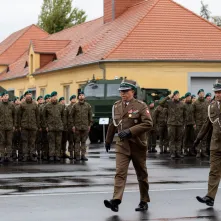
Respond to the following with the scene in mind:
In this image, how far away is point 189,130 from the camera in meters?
25.2

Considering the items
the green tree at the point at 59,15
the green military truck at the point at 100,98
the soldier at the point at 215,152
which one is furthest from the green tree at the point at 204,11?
the soldier at the point at 215,152

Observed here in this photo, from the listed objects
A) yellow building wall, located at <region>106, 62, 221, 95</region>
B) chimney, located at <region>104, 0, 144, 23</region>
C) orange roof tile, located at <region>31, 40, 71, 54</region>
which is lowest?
yellow building wall, located at <region>106, 62, 221, 95</region>

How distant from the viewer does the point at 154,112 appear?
2673 centimetres

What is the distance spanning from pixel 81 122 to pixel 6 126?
203cm

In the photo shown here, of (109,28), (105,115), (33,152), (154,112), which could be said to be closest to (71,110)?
(33,152)

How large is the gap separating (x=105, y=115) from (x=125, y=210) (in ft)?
69.3

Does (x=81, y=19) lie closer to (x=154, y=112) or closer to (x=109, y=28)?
(x=109, y=28)

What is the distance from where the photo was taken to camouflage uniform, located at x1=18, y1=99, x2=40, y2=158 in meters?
22.5

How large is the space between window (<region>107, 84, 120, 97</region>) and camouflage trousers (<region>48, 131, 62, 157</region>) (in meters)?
11.0

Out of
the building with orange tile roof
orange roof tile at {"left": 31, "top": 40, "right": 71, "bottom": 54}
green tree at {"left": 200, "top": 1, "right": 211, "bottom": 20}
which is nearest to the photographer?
the building with orange tile roof

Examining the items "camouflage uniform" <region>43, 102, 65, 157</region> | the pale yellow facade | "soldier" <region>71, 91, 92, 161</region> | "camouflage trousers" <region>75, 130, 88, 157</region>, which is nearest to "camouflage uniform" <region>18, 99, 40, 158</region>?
"camouflage uniform" <region>43, 102, 65, 157</region>

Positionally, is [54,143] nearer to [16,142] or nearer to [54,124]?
[54,124]

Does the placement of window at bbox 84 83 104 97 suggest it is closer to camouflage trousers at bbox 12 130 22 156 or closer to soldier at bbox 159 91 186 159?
soldier at bbox 159 91 186 159

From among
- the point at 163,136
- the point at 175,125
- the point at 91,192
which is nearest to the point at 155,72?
the point at 163,136
